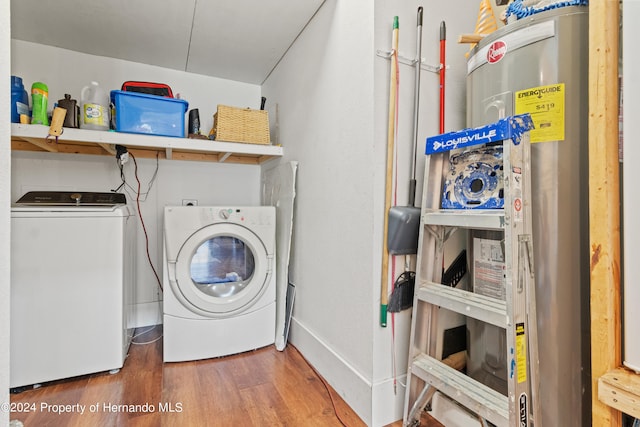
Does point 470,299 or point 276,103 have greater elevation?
point 276,103

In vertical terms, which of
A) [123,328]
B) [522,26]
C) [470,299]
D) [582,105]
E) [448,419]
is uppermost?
[522,26]

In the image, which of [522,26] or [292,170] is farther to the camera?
[292,170]

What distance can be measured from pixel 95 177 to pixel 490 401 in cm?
276

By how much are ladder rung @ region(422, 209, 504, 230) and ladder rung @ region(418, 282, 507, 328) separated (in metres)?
0.25

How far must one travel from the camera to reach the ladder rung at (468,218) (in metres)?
1.01

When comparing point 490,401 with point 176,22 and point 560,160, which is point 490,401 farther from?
point 176,22

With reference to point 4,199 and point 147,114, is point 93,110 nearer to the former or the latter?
point 147,114

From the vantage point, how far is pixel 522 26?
112 cm

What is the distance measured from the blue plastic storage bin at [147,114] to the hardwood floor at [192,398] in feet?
4.73

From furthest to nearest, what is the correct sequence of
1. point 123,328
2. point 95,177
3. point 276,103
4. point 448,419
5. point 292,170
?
point 276,103
point 95,177
point 292,170
point 123,328
point 448,419

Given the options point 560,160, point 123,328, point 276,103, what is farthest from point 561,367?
point 276,103

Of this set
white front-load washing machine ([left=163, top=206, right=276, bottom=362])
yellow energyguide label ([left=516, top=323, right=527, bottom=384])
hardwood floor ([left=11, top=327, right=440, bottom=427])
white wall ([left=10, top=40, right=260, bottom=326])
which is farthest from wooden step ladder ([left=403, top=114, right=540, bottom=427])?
white wall ([left=10, top=40, right=260, bottom=326])

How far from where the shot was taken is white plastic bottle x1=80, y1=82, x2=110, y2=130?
6.14ft

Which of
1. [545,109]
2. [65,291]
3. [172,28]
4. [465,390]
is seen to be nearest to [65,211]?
[65,291]
